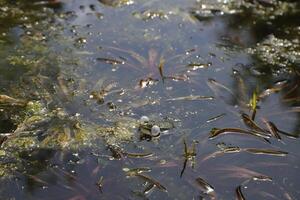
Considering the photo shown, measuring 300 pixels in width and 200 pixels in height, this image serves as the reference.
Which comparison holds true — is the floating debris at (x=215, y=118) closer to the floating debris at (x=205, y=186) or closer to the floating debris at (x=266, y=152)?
the floating debris at (x=266, y=152)

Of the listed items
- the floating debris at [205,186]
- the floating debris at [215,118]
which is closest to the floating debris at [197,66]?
the floating debris at [215,118]

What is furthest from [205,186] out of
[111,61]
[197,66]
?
[111,61]

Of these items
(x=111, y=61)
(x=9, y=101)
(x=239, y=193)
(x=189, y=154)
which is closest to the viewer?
(x=239, y=193)

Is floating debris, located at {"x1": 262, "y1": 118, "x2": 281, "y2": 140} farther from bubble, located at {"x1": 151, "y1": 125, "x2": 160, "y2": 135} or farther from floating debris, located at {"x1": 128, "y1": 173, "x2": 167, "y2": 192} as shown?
floating debris, located at {"x1": 128, "y1": 173, "x2": 167, "y2": 192}

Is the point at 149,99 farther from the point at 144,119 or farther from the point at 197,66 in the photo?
the point at 197,66

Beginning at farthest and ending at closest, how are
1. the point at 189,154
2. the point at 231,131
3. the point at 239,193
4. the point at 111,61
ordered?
1. the point at 111,61
2. the point at 231,131
3. the point at 189,154
4. the point at 239,193

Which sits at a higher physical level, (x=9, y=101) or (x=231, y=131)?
(x=231, y=131)

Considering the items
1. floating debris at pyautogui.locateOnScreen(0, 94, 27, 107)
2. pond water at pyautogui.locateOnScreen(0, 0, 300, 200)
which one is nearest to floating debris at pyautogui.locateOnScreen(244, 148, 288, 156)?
pond water at pyautogui.locateOnScreen(0, 0, 300, 200)

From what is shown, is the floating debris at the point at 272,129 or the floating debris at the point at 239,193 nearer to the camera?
the floating debris at the point at 239,193

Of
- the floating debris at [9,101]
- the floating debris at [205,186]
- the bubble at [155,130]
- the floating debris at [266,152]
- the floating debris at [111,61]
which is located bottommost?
the floating debris at [9,101]
